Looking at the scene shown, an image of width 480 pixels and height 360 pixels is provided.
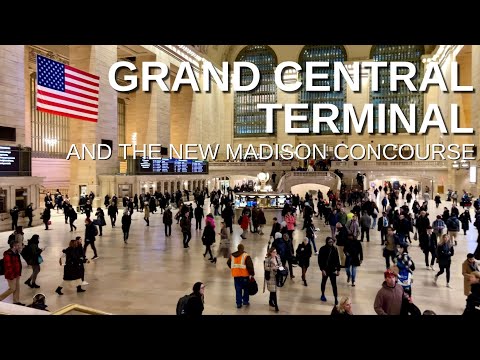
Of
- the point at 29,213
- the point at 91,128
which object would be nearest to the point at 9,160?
the point at 29,213

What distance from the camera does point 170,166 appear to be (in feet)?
96.4

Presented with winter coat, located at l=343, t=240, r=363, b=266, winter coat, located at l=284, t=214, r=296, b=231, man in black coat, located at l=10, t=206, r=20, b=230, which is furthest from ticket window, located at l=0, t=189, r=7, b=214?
winter coat, located at l=343, t=240, r=363, b=266

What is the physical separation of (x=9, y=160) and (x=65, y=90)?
433 centimetres

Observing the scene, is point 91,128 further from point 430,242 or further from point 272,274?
point 430,242

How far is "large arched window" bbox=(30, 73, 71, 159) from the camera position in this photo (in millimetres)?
29625

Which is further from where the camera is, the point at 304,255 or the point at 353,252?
the point at 304,255

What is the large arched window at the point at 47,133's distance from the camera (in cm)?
2962

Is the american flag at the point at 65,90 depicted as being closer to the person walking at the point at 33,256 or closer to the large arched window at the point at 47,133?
the person walking at the point at 33,256

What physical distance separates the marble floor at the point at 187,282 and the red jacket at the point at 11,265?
0.87 meters

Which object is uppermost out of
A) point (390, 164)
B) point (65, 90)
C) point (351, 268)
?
point (65, 90)

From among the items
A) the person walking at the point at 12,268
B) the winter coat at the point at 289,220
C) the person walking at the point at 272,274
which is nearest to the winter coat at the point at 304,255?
the person walking at the point at 272,274

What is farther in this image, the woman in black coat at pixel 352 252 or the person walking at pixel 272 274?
the woman in black coat at pixel 352 252
